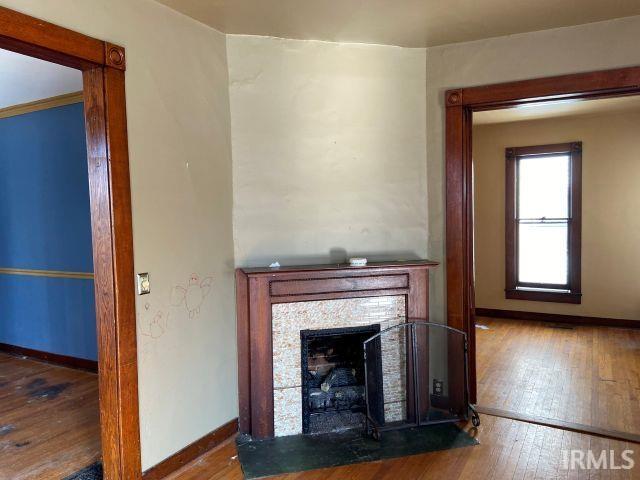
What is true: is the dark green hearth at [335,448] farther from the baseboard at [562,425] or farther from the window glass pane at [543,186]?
the window glass pane at [543,186]

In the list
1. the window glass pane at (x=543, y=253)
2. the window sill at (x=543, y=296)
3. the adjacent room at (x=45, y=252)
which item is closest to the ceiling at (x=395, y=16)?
the adjacent room at (x=45, y=252)

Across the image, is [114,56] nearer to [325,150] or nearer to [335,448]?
[325,150]

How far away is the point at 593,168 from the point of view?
5539 millimetres

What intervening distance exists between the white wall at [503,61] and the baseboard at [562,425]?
0.81m

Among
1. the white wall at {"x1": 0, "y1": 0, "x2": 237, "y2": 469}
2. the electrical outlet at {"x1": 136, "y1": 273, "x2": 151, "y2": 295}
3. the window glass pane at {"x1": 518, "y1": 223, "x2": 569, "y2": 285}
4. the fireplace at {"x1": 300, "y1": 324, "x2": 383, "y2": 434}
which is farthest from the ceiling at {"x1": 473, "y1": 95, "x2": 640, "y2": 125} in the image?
the electrical outlet at {"x1": 136, "y1": 273, "x2": 151, "y2": 295}

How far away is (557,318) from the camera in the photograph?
228 inches

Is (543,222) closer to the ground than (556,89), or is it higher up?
closer to the ground

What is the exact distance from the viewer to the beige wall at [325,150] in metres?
2.97

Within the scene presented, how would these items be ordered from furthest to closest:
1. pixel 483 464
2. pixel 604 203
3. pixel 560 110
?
→ pixel 604 203, pixel 560 110, pixel 483 464

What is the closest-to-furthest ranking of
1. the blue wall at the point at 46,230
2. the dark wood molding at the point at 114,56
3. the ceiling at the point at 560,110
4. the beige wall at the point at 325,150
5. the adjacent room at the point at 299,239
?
the dark wood molding at the point at 114,56 → the adjacent room at the point at 299,239 → the beige wall at the point at 325,150 → the blue wall at the point at 46,230 → the ceiling at the point at 560,110

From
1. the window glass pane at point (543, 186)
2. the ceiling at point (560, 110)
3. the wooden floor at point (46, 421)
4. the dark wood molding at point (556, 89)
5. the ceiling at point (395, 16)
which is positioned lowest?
the wooden floor at point (46, 421)

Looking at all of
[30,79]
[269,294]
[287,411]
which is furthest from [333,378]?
[30,79]

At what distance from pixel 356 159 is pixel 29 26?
196cm

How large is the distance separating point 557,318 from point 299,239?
4.27 metres
